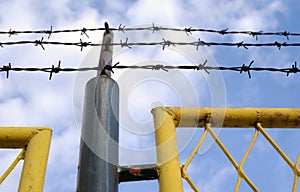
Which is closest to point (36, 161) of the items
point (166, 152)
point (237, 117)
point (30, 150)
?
point (30, 150)

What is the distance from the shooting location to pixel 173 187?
2.62 metres

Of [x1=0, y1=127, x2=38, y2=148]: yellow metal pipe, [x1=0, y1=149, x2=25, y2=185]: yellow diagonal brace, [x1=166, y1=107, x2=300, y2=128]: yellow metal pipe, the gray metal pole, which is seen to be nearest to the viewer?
the gray metal pole

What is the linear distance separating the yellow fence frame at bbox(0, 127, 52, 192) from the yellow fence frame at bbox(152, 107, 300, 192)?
0.73 m

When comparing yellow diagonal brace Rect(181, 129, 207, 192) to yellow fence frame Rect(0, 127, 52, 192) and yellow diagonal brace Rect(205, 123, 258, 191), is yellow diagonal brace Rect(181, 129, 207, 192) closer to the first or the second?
yellow diagonal brace Rect(205, 123, 258, 191)

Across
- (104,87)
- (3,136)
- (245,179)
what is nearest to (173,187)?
(245,179)

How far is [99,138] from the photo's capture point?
7.77 ft

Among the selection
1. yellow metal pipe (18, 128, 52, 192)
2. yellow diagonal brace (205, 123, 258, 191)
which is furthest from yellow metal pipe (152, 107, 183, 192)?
yellow metal pipe (18, 128, 52, 192)

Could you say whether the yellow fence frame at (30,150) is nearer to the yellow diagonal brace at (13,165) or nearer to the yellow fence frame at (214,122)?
the yellow diagonal brace at (13,165)

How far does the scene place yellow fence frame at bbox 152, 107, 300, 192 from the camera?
2.87 metres

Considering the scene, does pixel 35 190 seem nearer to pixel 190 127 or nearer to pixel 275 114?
pixel 190 127

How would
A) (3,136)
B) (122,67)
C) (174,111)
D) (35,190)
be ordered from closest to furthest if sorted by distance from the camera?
(35,190)
(122,67)
(3,136)
(174,111)

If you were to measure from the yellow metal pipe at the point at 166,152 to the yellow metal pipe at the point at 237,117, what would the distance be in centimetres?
12

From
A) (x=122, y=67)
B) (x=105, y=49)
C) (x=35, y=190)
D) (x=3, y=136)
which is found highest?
(x=105, y=49)

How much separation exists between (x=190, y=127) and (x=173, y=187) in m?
0.76
